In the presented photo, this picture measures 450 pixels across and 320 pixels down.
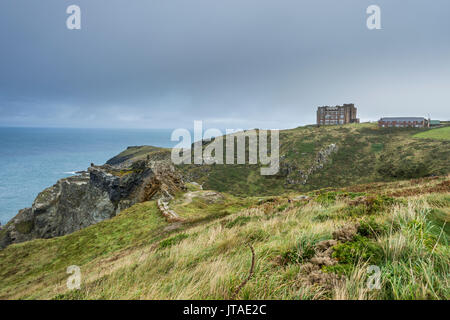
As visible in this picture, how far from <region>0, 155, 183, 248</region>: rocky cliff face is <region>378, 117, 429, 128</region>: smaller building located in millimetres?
109794

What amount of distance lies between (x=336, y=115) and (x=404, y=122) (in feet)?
122

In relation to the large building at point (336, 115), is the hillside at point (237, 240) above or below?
below

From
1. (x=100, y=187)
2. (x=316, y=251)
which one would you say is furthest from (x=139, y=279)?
(x=100, y=187)

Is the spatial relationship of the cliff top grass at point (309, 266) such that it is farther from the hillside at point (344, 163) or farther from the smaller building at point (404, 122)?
the smaller building at point (404, 122)

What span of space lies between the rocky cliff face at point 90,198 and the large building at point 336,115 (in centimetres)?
12560

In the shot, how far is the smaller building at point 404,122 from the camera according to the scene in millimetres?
95500

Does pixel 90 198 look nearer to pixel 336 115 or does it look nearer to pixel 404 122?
pixel 404 122

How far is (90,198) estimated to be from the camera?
37938mm

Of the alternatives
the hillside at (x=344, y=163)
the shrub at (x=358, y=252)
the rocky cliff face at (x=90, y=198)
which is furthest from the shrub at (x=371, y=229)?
the hillside at (x=344, y=163)

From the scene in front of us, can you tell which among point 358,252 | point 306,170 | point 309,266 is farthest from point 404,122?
point 309,266

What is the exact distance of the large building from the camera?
420ft

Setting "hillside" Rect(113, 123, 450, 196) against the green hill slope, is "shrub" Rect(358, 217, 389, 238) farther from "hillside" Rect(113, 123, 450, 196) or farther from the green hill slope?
the green hill slope
